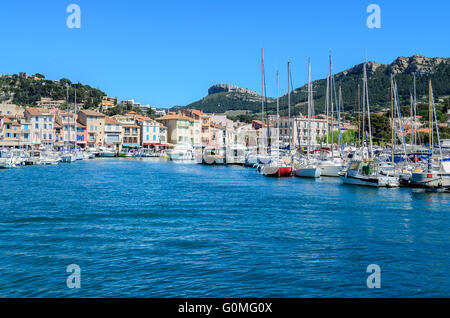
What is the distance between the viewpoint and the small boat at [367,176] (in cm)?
3550

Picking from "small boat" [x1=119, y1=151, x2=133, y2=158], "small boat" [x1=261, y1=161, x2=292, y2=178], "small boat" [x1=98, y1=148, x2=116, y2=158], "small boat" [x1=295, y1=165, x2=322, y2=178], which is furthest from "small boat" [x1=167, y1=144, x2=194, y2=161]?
"small boat" [x1=295, y1=165, x2=322, y2=178]

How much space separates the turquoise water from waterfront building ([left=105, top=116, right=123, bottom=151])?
8051 centimetres

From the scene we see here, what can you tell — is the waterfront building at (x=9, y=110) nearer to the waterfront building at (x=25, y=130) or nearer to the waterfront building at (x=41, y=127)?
the waterfront building at (x=41, y=127)

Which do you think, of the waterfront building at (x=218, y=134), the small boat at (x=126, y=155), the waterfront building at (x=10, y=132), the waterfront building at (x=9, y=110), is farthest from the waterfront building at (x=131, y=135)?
the waterfront building at (x=9, y=110)

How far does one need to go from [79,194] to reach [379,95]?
150 meters

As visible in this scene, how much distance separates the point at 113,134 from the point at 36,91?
74325 mm

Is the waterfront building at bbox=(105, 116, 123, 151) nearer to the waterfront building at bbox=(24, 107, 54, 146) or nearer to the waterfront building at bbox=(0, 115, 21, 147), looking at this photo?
the waterfront building at bbox=(24, 107, 54, 146)

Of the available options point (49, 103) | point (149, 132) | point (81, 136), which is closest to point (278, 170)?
point (149, 132)

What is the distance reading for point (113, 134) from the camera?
109750 mm

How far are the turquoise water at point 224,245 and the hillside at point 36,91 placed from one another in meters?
134

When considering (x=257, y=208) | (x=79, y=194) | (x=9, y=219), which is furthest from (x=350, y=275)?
(x=79, y=194)

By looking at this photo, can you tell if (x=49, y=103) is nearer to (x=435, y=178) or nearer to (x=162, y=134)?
(x=162, y=134)
